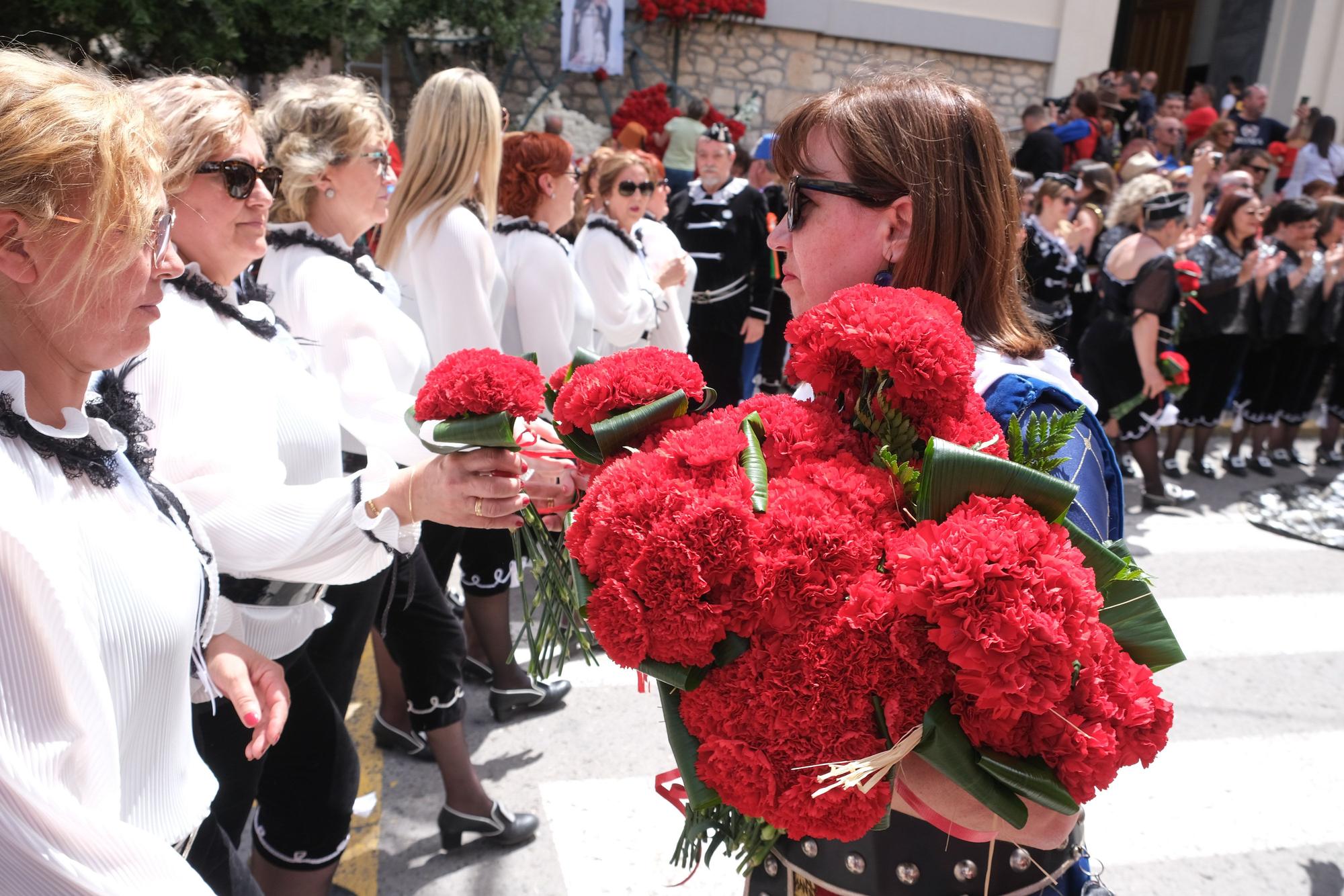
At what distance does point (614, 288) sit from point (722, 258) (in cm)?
225

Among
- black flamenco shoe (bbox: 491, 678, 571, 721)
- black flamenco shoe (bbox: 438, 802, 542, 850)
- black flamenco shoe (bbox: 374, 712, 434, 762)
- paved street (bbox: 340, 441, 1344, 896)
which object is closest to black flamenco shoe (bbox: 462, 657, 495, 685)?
paved street (bbox: 340, 441, 1344, 896)

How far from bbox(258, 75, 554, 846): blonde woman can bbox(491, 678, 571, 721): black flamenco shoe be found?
0.76m

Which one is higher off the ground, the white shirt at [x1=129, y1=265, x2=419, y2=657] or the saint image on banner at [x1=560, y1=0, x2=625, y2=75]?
the saint image on banner at [x1=560, y1=0, x2=625, y2=75]

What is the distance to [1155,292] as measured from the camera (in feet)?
22.1

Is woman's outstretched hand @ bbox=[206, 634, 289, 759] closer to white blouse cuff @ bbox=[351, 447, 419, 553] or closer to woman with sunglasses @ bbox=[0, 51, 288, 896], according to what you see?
woman with sunglasses @ bbox=[0, 51, 288, 896]

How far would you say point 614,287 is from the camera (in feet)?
17.5

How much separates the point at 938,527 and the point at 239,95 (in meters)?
2.16

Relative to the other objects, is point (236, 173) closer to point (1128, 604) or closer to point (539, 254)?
point (539, 254)

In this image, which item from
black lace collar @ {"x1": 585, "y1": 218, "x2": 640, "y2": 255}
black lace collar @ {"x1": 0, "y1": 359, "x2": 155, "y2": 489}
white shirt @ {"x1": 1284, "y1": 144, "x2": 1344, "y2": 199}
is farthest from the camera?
white shirt @ {"x1": 1284, "y1": 144, "x2": 1344, "y2": 199}

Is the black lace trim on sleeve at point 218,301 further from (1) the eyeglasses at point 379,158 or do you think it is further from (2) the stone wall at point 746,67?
(2) the stone wall at point 746,67

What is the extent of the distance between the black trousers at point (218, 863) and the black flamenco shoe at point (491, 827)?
131 centimetres

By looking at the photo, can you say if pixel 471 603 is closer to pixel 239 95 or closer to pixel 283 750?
pixel 283 750

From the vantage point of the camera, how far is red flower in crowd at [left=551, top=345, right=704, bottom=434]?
1.54 meters

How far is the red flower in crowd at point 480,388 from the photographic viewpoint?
185 cm
